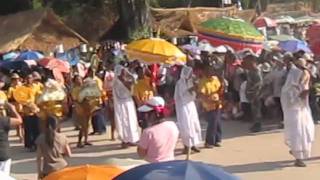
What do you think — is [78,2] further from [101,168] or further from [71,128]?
[101,168]

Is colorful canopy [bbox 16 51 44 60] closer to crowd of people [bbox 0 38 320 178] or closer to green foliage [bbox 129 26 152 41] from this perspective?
crowd of people [bbox 0 38 320 178]

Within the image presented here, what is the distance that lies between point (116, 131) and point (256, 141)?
8.30ft

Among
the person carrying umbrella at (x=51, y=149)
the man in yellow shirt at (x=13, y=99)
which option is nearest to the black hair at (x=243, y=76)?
the man in yellow shirt at (x=13, y=99)

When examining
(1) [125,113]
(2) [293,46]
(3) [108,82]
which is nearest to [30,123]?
(1) [125,113]

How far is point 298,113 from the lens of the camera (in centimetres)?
1109

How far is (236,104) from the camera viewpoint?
1638 cm

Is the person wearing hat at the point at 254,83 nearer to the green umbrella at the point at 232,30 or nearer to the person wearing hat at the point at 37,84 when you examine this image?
the green umbrella at the point at 232,30

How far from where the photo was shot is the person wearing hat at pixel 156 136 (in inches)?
301

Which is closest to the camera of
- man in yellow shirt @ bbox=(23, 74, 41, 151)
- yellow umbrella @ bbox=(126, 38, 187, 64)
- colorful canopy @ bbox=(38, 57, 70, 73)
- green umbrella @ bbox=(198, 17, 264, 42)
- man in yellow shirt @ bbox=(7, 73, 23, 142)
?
yellow umbrella @ bbox=(126, 38, 187, 64)

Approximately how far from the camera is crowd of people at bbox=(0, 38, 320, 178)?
876cm

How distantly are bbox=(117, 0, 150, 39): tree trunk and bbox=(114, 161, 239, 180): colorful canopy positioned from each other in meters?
21.1

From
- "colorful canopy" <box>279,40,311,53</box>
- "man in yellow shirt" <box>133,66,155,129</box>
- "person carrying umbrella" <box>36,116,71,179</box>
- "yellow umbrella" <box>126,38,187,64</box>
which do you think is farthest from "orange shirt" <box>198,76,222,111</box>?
"colorful canopy" <box>279,40,311,53</box>

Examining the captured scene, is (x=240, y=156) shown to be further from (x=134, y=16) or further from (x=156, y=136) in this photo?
(x=134, y=16)

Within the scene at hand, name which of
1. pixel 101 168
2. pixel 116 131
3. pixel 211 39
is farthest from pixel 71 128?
pixel 101 168
